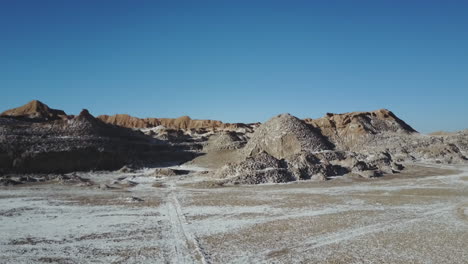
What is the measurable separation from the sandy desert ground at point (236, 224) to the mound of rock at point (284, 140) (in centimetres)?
1627

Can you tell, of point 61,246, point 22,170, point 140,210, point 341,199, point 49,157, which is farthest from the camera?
point 49,157

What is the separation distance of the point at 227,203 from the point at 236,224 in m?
4.38

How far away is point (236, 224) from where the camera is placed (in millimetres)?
13719

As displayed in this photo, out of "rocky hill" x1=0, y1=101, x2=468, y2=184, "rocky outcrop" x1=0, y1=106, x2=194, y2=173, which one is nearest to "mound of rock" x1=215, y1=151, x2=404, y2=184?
"rocky hill" x1=0, y1=101, x2=468, y2=184

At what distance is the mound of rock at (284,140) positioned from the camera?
4016 centimetres

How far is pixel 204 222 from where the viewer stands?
1412 cm

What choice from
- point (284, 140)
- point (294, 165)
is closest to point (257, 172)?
point (294, 165)

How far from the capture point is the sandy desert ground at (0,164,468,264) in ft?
33.3

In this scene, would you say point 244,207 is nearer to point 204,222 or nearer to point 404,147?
point 204,222

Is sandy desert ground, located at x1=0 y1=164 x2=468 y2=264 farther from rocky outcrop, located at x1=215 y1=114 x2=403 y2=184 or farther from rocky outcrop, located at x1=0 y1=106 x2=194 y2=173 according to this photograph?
rocky outcrop, located at x1=0 y1=106 x2=194 y2=173

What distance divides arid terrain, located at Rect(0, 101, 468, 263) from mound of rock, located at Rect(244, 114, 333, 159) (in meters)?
0.16

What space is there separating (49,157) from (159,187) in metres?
15.0

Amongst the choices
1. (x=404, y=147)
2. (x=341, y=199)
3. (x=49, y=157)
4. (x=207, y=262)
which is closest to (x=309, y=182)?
(x=341, y=199)

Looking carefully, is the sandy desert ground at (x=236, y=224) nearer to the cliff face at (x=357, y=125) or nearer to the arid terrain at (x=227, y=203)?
the arid terrain at (x=227, y=203)
